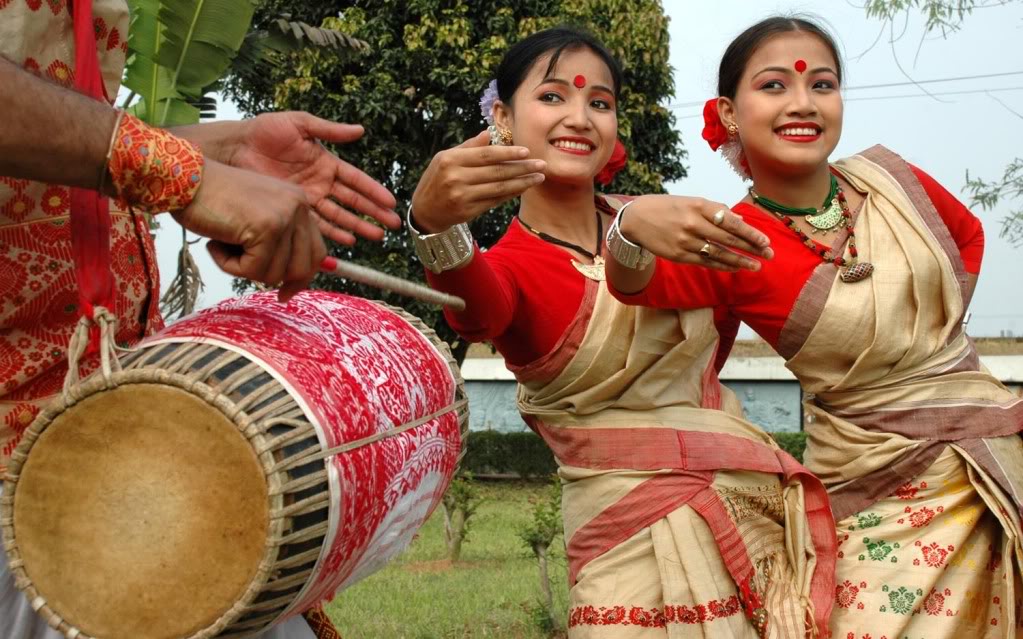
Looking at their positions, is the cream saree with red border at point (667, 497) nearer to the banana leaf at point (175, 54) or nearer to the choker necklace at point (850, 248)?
the choker necklace at point (850, 248)

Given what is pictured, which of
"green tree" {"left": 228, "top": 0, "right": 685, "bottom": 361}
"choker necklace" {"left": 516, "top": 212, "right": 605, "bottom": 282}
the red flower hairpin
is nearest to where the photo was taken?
"choker necklace" {"left": 516, "top": 212, "right": 605, "bottom": 282}

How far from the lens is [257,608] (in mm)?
2148

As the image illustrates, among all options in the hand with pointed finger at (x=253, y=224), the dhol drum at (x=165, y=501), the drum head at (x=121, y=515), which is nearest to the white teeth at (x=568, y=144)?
the hand with pointed finger at (x=253, y=224)

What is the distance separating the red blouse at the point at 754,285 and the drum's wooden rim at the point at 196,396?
132 cm

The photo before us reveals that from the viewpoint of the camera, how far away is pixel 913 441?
331 centimetres

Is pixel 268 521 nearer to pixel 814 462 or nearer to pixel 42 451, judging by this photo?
pixel 42 451

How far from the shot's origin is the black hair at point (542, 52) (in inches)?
138

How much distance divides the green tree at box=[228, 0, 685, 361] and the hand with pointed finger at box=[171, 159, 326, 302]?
11077 mm

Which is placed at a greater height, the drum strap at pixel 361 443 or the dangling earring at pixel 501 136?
the dangling earring at pixel 501 136

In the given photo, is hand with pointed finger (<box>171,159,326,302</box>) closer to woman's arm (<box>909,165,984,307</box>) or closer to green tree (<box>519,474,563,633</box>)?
woman's arm (<box>909,165,984,307</box>)

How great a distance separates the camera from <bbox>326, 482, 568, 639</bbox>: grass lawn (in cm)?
707

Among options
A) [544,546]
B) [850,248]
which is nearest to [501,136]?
[850,248]

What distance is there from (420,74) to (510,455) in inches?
305

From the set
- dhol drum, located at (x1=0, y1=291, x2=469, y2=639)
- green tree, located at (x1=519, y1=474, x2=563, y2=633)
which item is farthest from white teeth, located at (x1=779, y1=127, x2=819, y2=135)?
green tree, located at (x1=519, y1=474, x2=563, y2=633)
